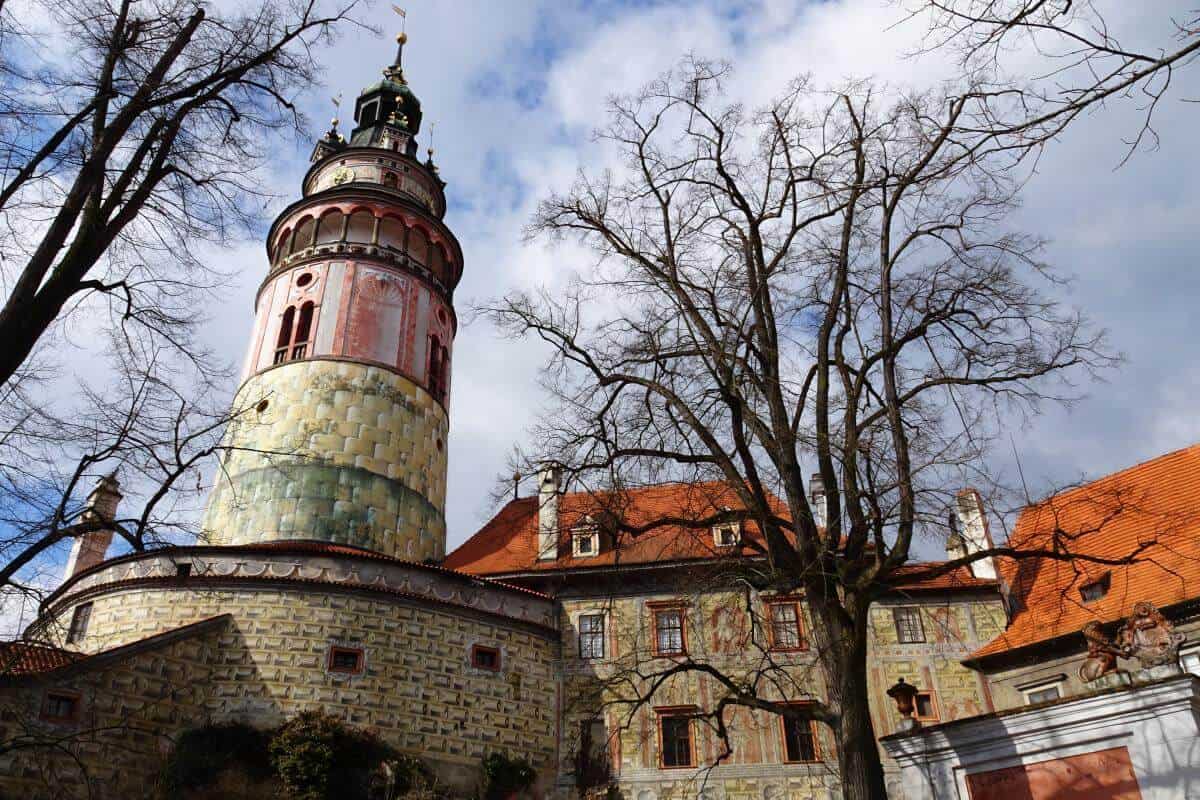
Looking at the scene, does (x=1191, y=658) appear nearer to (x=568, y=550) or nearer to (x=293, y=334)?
(x=568, y=550)

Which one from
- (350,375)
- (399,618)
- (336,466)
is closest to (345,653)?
(399,618)

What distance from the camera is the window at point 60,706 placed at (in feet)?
40.8

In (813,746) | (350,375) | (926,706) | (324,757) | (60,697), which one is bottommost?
(324,757)

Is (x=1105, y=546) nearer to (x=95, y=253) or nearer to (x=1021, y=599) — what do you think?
(x=1021, y=599)

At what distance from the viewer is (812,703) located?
859 cm

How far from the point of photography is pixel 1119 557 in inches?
631

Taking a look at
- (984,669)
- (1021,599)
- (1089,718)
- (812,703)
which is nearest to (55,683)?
(812,703)

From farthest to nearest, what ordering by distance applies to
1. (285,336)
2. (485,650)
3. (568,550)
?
(285,336) → (568,550) → (485,650)

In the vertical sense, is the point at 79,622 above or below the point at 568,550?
below

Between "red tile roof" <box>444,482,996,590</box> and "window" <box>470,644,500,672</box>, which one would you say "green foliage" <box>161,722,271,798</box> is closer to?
"window" <box>470,644,500,672</box>

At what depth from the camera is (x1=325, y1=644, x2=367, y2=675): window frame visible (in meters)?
15.1

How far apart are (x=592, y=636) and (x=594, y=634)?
0.18 ft

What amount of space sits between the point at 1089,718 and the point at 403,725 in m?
10.3

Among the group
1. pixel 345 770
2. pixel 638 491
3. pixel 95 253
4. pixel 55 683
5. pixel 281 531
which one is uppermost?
pixel 281 531
